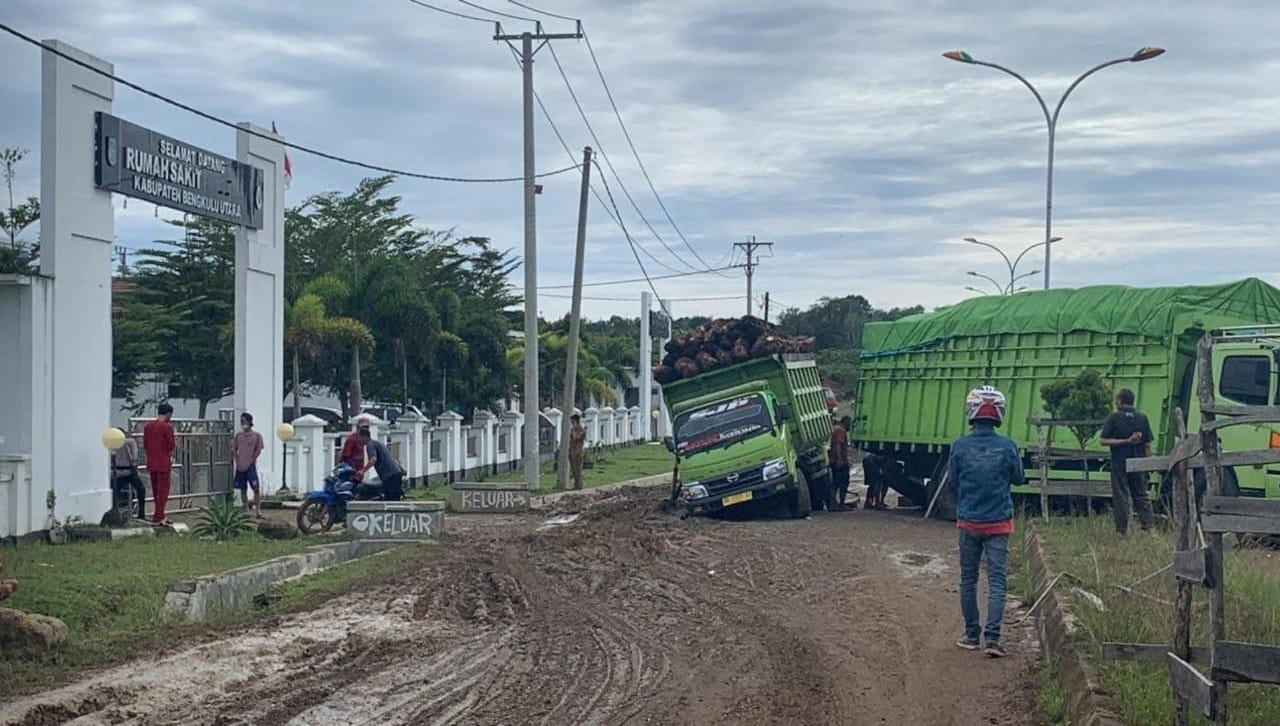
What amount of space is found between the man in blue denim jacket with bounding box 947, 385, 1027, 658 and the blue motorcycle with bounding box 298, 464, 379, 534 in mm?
10722

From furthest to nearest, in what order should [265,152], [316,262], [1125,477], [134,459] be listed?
1. [316,262]
2. [265,152]
3. [134,459]
4. [1125,477]

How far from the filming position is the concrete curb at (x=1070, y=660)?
7344 millimetres

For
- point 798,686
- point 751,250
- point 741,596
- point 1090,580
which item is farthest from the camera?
point 751,250

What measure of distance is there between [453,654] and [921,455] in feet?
49.3

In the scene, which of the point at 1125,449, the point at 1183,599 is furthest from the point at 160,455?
the point at 1183,599

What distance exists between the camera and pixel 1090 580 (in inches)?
475

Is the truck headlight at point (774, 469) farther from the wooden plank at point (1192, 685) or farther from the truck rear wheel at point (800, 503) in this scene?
the wooden plank at point (1192, 685)

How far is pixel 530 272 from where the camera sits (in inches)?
1163

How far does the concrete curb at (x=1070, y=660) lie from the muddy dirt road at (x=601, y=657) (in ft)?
0.91

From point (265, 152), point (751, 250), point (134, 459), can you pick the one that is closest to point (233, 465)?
point (134, 459)

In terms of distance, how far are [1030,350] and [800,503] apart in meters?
4.44

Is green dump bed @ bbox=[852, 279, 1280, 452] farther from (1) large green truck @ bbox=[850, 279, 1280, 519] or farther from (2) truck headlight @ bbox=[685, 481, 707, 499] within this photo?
(2) truck headlight @ bbox=[685, 481, 707, 499]

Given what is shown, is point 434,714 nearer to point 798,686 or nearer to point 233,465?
point 798,686

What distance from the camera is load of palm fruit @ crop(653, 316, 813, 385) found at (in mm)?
23438
